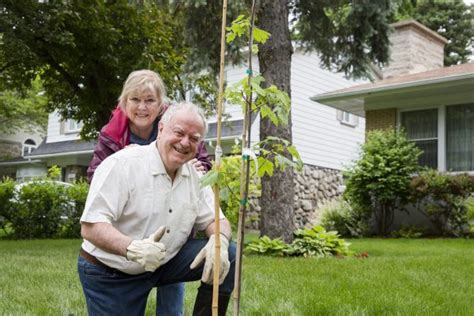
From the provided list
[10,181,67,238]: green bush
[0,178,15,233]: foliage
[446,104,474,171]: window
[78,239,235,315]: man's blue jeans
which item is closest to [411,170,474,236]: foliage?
[446,104,474,171]: window

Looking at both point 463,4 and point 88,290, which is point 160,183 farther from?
point 463,4

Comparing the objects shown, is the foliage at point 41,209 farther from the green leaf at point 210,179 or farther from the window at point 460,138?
the green leaf at point 210,179

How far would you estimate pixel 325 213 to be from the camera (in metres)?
14.5

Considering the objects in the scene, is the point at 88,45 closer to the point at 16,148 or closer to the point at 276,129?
the point at 276,129

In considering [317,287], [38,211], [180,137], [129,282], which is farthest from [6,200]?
[180,137]

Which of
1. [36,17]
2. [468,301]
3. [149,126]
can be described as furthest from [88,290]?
[36,17]

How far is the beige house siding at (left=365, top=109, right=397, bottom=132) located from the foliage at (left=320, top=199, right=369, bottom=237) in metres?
2.34

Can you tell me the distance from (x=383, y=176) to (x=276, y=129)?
588 cm

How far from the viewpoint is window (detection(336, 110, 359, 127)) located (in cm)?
2123

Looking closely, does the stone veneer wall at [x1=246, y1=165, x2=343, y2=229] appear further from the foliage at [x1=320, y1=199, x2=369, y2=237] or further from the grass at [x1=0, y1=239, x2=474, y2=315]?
the grass at [x1=0, y1=239, x2=474, y2=315]

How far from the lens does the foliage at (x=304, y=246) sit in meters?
8.34

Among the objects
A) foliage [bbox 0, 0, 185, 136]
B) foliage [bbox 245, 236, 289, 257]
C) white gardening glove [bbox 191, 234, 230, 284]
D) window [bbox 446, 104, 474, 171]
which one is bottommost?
foliage [bbox 245, 236, 289, 257]

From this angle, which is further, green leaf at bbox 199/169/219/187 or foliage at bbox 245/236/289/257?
foliage at bbox 245/236/289/257

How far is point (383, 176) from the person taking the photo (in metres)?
13.6
